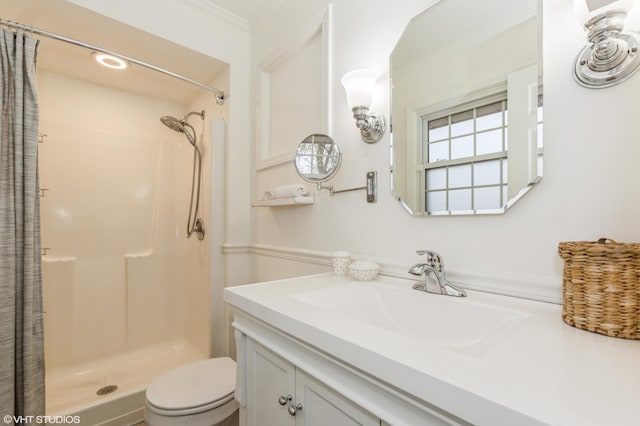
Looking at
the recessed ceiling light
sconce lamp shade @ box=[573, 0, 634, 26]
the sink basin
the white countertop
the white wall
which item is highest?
the recessed ceiling light

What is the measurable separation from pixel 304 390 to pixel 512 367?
18.0 inches

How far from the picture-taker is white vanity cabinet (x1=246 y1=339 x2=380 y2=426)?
582 mm

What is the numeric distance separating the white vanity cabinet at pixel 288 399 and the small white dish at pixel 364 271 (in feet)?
1.46

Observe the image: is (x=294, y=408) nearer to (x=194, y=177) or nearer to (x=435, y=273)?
(x=435, y=273)

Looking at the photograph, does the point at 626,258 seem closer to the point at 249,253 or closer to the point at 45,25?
the point at 249,253

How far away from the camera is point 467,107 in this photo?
92cm

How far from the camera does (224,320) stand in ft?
6.46

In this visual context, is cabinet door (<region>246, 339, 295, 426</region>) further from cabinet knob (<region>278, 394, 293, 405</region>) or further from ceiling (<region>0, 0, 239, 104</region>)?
ceiling (<region>0, 0, 239, 104</region>)

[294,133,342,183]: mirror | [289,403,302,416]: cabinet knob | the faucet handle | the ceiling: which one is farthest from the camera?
the ceiling

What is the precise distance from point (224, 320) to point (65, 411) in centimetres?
88

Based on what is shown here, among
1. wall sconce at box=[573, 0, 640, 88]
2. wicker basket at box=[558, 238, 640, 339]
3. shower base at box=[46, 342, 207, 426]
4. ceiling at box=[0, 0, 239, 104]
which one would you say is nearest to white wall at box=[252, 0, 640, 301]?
wall sconce at box=[573, 0, 640, 88]

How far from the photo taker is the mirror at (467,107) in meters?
0.79

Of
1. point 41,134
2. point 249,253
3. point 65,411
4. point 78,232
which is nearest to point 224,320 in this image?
point 249,253

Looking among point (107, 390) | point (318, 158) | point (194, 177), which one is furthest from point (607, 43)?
point (107, 390)
